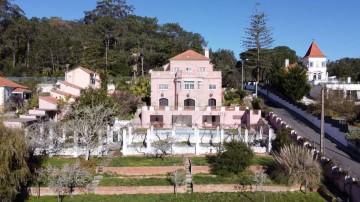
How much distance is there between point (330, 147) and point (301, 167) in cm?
807

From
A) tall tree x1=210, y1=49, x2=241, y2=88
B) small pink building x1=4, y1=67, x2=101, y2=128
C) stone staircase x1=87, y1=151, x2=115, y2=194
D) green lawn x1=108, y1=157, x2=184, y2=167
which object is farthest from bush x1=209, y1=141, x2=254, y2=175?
tall tree x1=210, y1=49, x2=241, y2=88

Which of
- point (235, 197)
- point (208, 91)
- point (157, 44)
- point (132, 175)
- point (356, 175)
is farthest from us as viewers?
point (157, 44)

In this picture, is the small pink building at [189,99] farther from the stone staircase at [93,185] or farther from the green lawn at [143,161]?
the stone staircase at [93,185]

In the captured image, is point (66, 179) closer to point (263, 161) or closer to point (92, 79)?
point (263, 161)

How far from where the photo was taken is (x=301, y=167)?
2169cm

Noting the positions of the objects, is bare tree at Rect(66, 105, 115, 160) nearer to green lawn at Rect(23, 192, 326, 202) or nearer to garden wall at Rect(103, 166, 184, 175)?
garden wall at Rect(103, 166, 184, 175)

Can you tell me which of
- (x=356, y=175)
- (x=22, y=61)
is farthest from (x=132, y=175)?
(x=22, y=61)

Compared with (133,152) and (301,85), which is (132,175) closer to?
(133,152)

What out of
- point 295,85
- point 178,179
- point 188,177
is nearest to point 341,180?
point 188,177

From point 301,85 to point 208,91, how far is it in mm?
10548

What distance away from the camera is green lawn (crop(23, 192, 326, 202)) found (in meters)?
20.3

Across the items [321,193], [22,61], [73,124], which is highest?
[22,61]

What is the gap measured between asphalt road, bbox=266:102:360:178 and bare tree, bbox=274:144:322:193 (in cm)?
253

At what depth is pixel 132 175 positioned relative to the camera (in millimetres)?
23844
